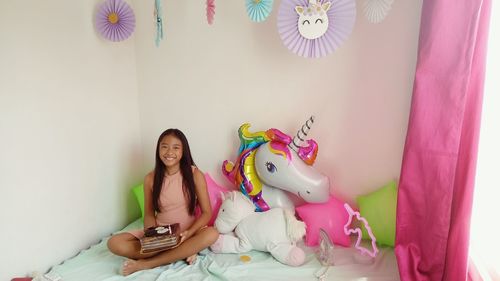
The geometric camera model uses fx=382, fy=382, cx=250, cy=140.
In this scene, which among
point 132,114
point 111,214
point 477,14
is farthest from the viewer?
point 132,114

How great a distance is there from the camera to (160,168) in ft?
6.51

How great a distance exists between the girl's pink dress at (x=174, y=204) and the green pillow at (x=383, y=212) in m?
0.90

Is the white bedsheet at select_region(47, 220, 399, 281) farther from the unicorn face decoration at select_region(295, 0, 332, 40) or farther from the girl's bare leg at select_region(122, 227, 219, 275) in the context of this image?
the unicorn face decoration at select_region(295, 0, 332, 40)

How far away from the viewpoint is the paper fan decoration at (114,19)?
1.93m

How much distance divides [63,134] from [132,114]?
1.83 feet

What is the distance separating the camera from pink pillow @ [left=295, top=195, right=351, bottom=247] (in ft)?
6.23

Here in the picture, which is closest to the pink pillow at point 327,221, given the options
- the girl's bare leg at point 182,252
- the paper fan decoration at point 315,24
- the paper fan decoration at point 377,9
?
the girl's bare leg at point 182,252

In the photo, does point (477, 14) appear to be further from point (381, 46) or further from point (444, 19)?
point (381, 46)

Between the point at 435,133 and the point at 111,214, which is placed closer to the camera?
the point at 435,133

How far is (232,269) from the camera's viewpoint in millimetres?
1695

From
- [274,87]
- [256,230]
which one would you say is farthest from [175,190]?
[274,87]

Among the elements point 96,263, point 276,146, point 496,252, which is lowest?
point 96,263

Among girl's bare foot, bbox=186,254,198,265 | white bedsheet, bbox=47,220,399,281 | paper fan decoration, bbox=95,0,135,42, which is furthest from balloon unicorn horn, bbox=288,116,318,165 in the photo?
paper fan decoration, bbox=95,0,135,42

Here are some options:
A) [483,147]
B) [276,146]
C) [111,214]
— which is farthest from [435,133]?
[111,214]
